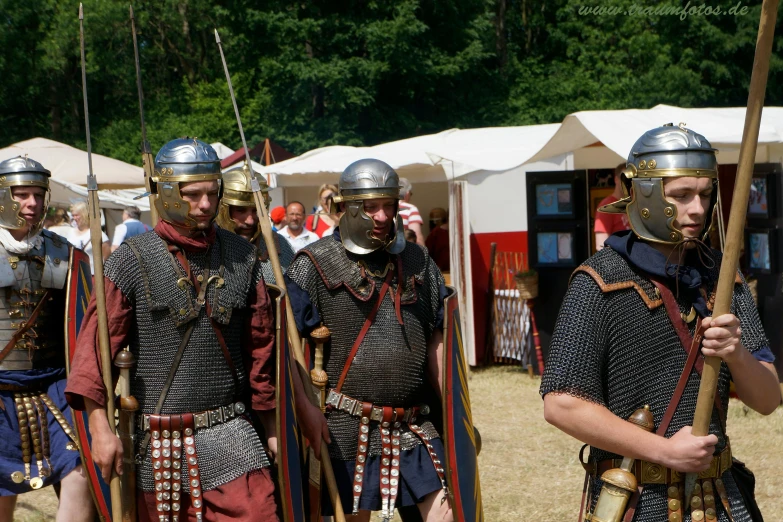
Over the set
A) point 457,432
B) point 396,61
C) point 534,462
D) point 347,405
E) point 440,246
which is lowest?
point 534,462

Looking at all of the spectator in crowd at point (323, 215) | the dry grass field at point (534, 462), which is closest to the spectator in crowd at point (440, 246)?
the spectator in crowd at point (323, 215)

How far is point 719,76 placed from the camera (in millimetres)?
21344

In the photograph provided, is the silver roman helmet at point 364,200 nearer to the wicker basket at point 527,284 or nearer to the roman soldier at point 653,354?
the roman soldier at point 653,354

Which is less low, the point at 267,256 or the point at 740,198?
the point at 740,198

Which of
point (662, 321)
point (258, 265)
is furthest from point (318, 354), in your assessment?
point (662, 321)

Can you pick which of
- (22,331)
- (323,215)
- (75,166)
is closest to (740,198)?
(22,331)

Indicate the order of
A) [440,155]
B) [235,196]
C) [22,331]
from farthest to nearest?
1. [440,155]
2. [235,196]
3. [22,331]

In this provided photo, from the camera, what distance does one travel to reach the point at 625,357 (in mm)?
2494

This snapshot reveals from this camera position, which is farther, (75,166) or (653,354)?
(75,166)

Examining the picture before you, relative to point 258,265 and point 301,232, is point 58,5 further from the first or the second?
point 258,265

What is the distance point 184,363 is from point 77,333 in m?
1.06

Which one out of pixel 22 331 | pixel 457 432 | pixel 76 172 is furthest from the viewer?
pixel 76 172

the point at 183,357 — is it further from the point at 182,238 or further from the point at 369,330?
the point at 369,330

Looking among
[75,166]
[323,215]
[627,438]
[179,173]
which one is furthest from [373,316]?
[75,166]
